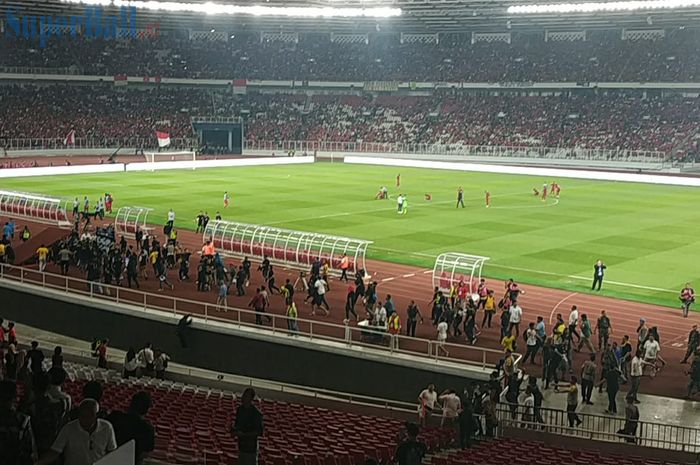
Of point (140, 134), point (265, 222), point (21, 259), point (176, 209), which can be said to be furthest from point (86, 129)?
point (21, 259)

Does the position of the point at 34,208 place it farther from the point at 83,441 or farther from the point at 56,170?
the point at 83,441

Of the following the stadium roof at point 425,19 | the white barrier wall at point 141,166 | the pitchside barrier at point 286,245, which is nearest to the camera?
the pitchside barrier at point 286,245

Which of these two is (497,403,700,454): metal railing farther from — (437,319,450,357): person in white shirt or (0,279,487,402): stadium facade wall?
(437,319,450,357): person in white shirt

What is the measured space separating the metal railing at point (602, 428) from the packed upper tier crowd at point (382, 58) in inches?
3249

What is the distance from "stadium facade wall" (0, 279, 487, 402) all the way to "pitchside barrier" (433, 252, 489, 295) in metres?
6.96

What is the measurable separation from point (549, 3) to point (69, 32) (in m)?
55.6

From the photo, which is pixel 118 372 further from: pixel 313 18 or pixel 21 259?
pixel 313 18

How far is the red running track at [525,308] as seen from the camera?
24.3 meters

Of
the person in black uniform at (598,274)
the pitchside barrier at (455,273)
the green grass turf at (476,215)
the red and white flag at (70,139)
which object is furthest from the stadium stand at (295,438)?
the red and white flag at (70,139)

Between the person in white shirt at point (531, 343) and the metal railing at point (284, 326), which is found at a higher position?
the person in white shirt at point (531, 343)

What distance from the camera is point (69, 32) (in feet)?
339

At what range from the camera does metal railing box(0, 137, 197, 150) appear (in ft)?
295

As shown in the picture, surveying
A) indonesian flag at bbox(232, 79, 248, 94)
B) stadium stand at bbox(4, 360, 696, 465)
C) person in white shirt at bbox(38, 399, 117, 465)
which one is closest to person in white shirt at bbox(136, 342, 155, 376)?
stadium stand at bbox(4, 360, 696, 465)

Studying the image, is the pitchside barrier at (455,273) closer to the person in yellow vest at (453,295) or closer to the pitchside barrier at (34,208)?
the person in yellow vest at (453,295)
